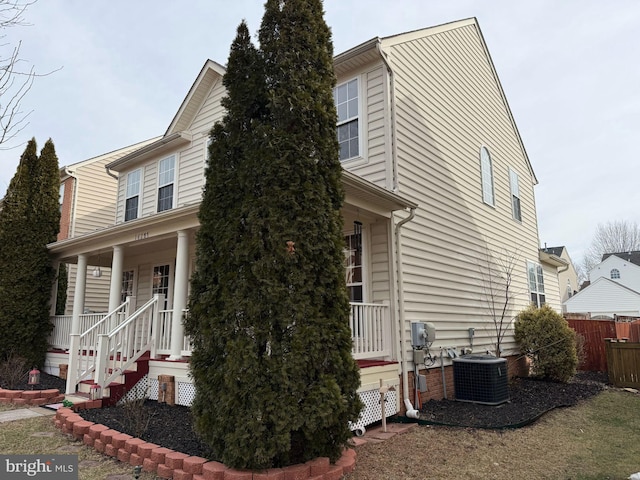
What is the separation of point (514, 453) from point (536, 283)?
381 inches

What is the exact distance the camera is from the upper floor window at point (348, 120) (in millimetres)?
8148

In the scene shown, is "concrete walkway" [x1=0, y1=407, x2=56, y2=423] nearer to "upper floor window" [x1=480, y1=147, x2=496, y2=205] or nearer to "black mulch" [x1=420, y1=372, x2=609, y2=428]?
"black mulch" [x1=420, y1=372, x2=609, y2=428]

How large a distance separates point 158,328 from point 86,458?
3.22 metres

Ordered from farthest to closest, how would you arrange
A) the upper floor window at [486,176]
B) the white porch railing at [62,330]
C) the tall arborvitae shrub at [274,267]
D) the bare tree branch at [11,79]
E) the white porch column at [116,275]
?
the upper floor window at [486,176] → the white porch railing at [62,330] → the white porch column at [116,275] → the bare tree branch at [11,79] → the tall arborvitae shrub at [274,267]

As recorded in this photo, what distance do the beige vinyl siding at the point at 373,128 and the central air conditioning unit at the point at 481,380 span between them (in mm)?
3652

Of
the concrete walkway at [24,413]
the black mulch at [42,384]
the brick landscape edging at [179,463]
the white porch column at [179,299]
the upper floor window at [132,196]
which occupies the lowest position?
the concrete walkway at [24,413]

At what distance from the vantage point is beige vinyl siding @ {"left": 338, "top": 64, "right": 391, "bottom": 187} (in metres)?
7.70

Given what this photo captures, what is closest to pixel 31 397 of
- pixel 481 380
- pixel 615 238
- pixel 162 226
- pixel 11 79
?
pixel 162 226

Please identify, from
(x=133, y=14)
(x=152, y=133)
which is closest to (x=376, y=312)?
(x=133, y=14)

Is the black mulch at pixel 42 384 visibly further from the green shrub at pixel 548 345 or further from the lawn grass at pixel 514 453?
the green shrub at pixel 548 345

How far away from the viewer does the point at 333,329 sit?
4.11 m

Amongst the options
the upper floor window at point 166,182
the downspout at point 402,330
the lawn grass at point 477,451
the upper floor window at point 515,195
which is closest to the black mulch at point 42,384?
the lawn grass at point 477,451

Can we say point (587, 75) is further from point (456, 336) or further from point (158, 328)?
point (158, 328)

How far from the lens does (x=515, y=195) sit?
43.4ft
